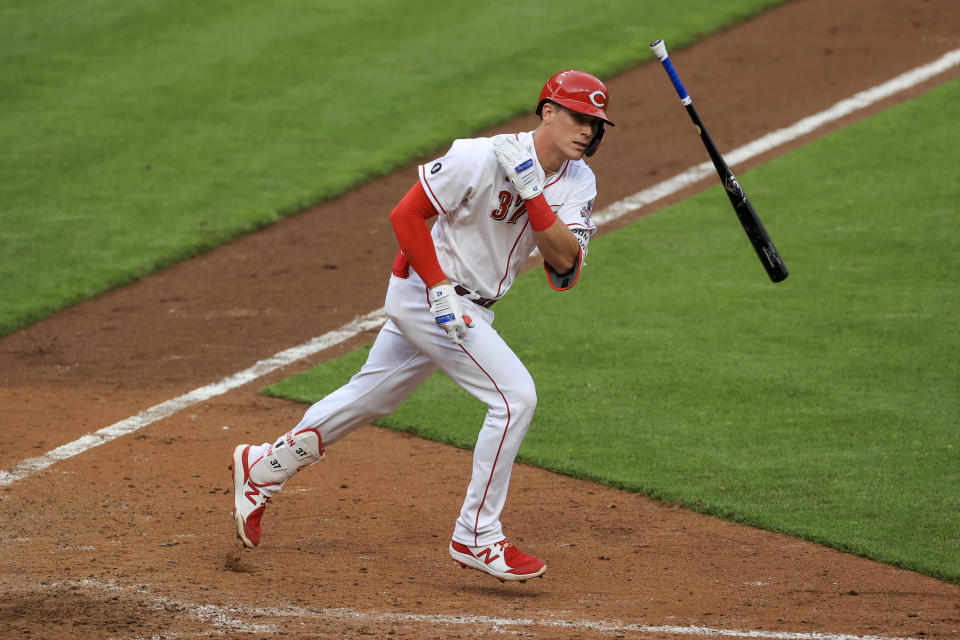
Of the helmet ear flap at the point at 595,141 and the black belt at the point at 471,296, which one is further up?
the helmet ear flap at the point at 595,141

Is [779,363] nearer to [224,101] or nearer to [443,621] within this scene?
[443,621]

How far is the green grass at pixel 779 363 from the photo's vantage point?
20.1 feet

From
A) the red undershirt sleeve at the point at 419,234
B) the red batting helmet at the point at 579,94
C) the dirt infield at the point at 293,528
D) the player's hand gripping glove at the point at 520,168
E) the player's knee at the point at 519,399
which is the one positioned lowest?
the dirt infield at the point at 293,528

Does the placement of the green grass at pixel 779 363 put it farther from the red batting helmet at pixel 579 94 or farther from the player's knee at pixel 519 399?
the red batting helmet at pixel 579 94

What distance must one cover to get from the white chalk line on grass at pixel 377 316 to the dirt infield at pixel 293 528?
3.8 inches

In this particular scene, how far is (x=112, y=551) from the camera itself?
517cm

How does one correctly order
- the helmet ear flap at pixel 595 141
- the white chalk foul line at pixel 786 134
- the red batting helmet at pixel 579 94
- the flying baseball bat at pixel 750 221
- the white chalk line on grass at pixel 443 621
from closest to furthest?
the white chalk line on grass at pixel 443 621, the red batting helmet at pixel 579 94, the helmet ear flap at pixel 595 141, the flying baseball bat at pixel 750 221, the white chalk foul line at pixel 786 134

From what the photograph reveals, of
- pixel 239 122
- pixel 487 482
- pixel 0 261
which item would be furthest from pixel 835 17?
pixel 487 482

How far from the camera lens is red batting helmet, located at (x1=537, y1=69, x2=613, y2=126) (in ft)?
15.9

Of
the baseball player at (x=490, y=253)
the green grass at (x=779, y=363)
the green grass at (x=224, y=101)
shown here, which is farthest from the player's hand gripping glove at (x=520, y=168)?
the green grass at (x=224, y=101)

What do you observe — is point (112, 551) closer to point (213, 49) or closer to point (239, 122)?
point (239, 122)

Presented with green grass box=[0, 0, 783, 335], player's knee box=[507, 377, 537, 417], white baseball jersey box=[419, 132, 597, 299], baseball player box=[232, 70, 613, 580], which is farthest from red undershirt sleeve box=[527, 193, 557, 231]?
green grass box=[0, 0, 783, 335]

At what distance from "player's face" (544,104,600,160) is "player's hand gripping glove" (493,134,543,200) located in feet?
0.74

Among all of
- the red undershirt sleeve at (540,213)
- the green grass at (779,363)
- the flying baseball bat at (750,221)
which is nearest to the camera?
the red undershirt sleeve at (540,213)
